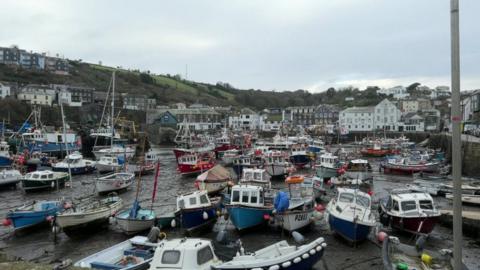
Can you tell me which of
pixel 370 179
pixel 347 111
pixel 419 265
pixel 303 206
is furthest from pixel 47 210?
pixel 347 111

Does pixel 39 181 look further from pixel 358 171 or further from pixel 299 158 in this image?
pixel 299 158

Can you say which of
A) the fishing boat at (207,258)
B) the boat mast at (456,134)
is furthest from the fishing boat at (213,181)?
the boat mast at (456,134)

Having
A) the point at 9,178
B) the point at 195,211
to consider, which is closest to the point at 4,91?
the point at 9,178

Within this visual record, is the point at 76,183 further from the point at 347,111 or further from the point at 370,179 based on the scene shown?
the point at 347,111

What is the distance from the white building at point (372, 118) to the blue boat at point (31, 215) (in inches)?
4077

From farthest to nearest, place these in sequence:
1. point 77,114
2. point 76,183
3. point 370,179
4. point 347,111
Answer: point 347,111
point 77,114
point 76,183
point 370,179

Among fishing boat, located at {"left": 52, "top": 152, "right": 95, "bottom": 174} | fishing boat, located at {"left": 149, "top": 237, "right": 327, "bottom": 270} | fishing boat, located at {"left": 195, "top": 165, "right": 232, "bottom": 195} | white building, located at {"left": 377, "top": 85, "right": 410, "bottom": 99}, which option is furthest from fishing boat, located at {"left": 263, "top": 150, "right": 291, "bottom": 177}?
white building, located at {"left": 377, "top": 85, "right": 410, "bottom": 99}

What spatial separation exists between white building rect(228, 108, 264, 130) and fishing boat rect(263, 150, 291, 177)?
96856mm

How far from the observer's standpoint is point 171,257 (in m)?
12.3

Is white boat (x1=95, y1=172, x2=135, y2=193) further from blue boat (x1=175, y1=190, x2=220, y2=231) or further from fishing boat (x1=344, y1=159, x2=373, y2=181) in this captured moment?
fishing boat (x1=344, y1=159, x2=373, y2=181)

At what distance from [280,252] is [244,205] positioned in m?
6.69

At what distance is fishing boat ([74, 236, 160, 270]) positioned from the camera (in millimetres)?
14234

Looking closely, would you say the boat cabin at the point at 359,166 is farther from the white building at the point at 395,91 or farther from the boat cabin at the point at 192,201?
the white building at the point at 395,91

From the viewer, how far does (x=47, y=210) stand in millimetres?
23422
